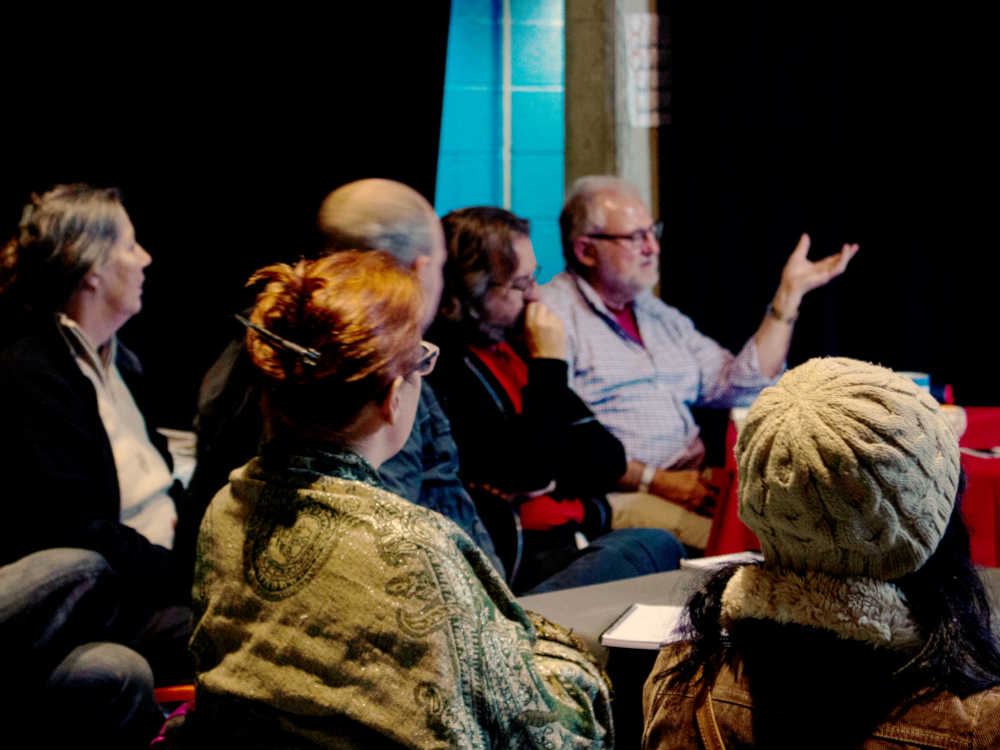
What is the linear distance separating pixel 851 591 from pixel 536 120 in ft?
10.4

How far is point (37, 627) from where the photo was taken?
129 centimetres

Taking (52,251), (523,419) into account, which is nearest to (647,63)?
(523,419)

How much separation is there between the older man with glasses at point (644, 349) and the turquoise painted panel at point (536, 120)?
0.66 meters

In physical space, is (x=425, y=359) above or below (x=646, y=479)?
above

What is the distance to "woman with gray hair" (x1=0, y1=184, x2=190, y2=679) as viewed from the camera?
1.82m

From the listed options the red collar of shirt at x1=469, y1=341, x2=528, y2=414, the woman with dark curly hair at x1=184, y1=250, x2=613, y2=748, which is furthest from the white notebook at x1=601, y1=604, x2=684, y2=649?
the red collar of shirt at x1=469, y1=341, x2=528, y2=414

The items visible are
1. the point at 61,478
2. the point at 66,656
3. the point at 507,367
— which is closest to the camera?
the point at 66,656

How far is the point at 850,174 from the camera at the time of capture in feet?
11.3

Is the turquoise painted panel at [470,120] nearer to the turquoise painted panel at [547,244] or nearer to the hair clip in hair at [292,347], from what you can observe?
the turquoise painted panel at [547,244]

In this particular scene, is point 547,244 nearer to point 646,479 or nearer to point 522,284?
point 646,479

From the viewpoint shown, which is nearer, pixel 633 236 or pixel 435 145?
pixel 633 236

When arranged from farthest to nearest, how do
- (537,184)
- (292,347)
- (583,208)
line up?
1. (537,184)
2. (583,208)
3. (292,347)

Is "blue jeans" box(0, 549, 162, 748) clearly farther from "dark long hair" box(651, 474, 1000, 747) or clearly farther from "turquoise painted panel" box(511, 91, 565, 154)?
"turquoise painted panel" box(511, 91, 565, 154)

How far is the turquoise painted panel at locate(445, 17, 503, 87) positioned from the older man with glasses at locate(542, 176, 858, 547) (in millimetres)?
838
